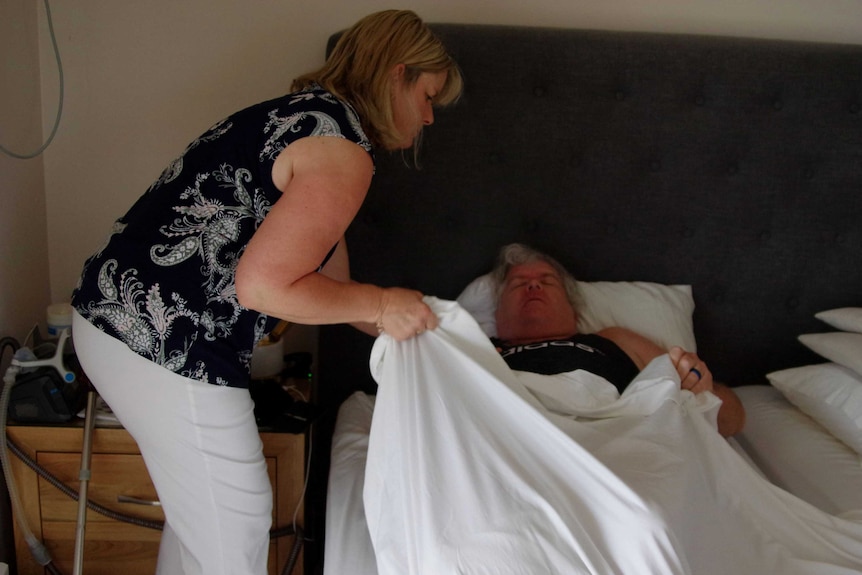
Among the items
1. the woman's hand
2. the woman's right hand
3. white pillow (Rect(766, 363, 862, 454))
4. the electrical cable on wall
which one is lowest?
white pillow (Rect(766, 363, 862, 454))

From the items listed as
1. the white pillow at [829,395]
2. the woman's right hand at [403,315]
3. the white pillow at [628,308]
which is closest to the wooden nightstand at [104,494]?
the woman's right hand at [403,315]

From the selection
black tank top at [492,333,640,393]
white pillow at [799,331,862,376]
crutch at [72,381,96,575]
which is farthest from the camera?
white pillow at [799,331,862,376]

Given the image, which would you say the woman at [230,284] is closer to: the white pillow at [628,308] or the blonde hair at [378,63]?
the blonde hair at [378,63]

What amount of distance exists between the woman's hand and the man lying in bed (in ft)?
0.41

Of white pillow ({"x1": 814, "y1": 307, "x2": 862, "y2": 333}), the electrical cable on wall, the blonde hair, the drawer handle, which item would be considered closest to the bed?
white pillow ({"x1": 814, "y1": 307, "x2": 862, "y2": 333})

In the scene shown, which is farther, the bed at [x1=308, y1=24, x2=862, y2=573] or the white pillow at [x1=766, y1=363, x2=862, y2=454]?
the bed at [x1=308, y1=24, x2=862, y2=573]

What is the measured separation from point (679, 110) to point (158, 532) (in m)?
1.67

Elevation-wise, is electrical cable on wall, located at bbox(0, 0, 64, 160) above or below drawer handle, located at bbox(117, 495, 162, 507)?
above

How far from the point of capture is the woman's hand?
1.66 metres

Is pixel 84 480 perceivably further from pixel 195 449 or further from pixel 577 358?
pixel 577 358

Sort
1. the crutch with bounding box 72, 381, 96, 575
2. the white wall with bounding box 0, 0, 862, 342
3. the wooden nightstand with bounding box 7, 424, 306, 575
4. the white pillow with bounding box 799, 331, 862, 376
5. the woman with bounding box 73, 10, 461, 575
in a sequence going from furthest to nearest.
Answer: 1. the white wall with bounding box 0, 0, 862, 342
2. the white pillow with bounding box 799, 331, 862, 376
3. the wooden nightstand with bounding box 7, 424, 306, 575
4. the crutch with bounding box 72, 381, 96, 575
5. the woman with bounding box 73, 10, 461, 575

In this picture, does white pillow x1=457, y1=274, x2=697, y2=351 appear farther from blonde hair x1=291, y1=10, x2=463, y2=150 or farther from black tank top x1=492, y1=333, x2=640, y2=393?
blonde hair x1=291, y1=10, x2=463, y2=150

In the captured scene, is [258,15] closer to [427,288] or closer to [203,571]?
[427,288]

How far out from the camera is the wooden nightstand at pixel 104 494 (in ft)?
5.23
